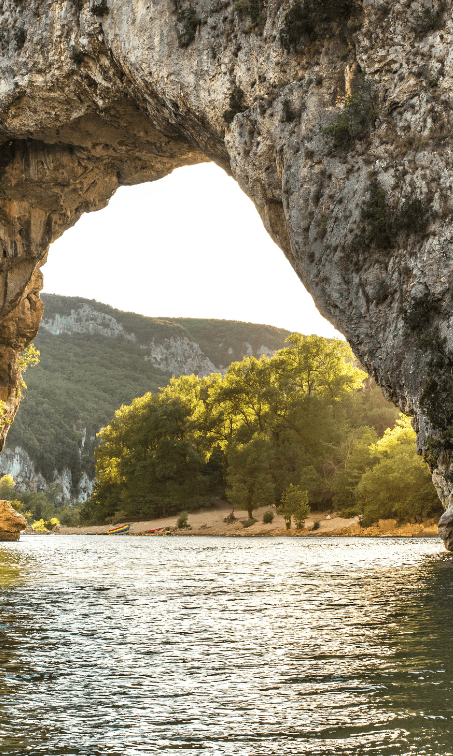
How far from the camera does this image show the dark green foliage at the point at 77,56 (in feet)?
77.3

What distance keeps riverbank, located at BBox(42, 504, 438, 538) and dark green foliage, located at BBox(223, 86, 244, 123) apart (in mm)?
24996

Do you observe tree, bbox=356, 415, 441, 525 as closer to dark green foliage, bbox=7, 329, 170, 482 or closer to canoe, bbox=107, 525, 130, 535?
canoe, bbox=107, 525, 130, 535

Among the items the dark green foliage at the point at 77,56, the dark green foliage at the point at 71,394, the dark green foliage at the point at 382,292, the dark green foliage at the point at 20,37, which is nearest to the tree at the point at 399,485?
the dark green foliage at the point at 382,292

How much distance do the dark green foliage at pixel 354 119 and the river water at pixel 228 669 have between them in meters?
12.6

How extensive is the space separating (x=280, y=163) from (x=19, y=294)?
1774 centimetres

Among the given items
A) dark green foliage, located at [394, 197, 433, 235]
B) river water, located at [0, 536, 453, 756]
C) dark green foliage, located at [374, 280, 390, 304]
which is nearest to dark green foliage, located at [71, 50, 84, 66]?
dark green foliage, located at [394, 197, 433, 235]

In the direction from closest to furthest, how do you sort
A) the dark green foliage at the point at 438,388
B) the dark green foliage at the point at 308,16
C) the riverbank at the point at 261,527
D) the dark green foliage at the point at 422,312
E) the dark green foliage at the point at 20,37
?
the dark green foliage at the point at 438,388, the dark green foliage at the point at 422,312, the dark green foliage at the point at 308,16, the dark green foliage at the point at 20,37, the riverbank at the point at 261,527

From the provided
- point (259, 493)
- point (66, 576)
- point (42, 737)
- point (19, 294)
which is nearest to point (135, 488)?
point (259, 493)

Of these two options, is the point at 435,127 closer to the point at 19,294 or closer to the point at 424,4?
the point at 424,4

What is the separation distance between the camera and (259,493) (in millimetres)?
47031

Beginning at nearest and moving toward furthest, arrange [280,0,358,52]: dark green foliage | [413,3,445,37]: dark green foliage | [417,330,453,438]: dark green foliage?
[417,330,453,438]: dark green foliage, [413,3,445,37]: dark green foliage, [280,0,358,52]: dark green foliage

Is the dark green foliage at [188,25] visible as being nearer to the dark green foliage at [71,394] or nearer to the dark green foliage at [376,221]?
the dark green foliage at [376,221]

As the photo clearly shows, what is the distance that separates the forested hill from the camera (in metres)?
132

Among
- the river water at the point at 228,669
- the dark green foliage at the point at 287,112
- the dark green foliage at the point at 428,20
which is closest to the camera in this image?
the river water at the point at 228,669
